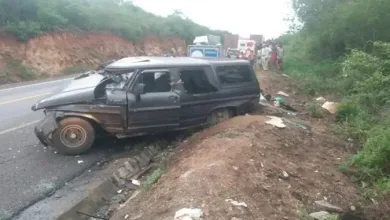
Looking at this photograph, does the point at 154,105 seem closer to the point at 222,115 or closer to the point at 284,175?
the point at 222,115

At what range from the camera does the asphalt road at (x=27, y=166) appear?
5723 millimetres

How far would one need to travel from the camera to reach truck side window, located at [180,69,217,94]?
821cm

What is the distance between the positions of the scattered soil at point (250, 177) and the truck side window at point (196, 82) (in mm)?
808

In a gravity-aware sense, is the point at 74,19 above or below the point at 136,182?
above

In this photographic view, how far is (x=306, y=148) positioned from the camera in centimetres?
753

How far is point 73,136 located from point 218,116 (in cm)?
314

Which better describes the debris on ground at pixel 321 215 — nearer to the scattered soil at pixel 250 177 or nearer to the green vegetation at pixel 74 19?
the scattered soil at pixel 250 177

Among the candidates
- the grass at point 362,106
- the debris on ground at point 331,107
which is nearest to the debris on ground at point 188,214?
the grass at point 362,106

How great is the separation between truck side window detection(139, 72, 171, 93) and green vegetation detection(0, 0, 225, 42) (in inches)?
687

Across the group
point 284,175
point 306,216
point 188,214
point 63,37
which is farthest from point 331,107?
point 63,37

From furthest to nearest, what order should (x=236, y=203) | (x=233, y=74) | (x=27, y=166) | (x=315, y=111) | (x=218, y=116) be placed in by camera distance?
(x=315, y=111)
(x=233, y=74)
(x=218, y=116)
(x=27, y=166)
(x=236, y=203)

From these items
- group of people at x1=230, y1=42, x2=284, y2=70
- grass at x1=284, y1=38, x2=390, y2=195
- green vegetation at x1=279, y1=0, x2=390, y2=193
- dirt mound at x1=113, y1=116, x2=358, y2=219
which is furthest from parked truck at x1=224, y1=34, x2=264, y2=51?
dirt mound at x1=113, y1=116, x2=358, y2=219

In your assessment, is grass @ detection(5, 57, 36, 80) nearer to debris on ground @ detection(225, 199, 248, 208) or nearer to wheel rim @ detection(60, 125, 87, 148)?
wheel rim @ detection(60, 125, 87, 148)

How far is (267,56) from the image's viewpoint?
71.6ft
